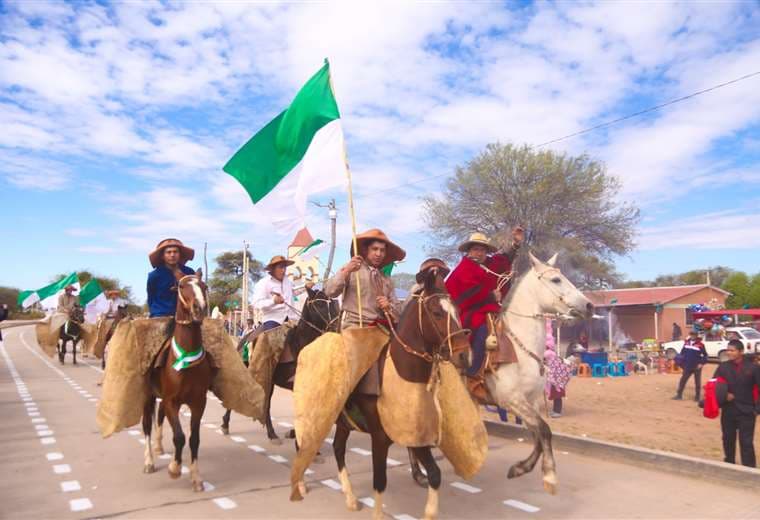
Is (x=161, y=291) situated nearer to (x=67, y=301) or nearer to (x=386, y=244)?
(x=386, y=244)

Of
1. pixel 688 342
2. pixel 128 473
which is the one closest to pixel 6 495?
pixel 128 473

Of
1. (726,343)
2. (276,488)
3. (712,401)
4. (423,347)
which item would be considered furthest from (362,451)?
(726,343)

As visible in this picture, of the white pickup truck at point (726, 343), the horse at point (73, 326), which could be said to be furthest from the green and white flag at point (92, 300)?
the white pickup truck at point (726, 343)

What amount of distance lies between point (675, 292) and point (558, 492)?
40.4 metres

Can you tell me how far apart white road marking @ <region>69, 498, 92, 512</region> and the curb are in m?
5.83

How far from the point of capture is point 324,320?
7.55m

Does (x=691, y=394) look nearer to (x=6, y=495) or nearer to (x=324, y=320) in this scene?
(x=324, y=320)

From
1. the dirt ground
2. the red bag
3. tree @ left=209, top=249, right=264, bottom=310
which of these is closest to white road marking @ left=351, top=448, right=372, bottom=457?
the dirt ground

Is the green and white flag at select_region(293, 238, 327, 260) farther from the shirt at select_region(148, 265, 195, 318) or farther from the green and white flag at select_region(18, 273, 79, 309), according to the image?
the green and white flag at select_region(18, 273, 79, 309)

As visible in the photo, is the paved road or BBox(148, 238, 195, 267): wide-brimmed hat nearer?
the paved road

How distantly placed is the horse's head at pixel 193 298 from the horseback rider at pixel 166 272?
28.2 inches

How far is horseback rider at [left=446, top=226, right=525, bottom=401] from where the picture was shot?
6.51 m

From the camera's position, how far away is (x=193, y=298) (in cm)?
583

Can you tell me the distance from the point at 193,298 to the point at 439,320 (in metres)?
2.82
